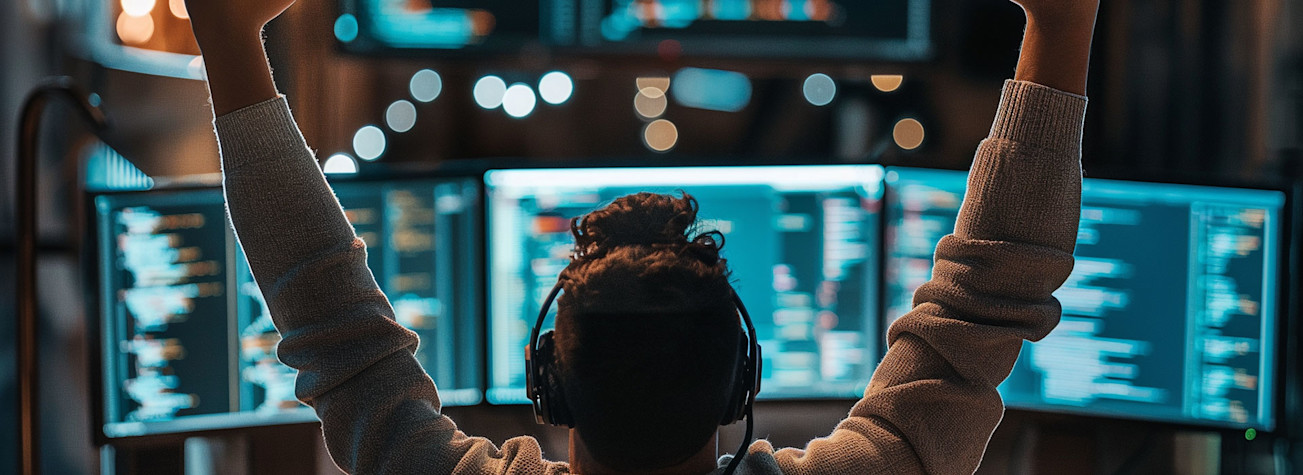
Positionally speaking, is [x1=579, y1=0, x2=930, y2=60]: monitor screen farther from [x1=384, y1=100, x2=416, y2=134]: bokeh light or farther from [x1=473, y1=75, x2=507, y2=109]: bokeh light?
[x1=384, y1=100, x2=416, y2=134]: bokeh light

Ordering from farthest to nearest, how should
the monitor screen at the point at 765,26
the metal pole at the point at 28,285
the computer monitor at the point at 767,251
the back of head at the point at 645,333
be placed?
the monitor screen at the point at 765,26, the computer monitor at the point at 767,251, the metal pole at the point at 28,285, the back of head at the point at 645,333

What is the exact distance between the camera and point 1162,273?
3.29ft

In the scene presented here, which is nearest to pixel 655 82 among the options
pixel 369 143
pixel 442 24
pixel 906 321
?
pixel 442 24

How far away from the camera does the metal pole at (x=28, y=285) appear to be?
906 millimetres

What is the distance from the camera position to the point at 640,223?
17.5 inches

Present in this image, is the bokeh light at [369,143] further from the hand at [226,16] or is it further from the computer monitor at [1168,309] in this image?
the hand at [226,16]

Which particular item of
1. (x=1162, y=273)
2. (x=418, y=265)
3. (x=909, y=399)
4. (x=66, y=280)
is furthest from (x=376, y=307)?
(x=66, y=280)

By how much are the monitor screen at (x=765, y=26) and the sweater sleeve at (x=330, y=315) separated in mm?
962

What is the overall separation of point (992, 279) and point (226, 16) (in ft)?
1.28

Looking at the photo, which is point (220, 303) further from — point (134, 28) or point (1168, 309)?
point (1168, 309)

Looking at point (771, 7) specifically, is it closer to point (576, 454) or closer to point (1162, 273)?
point (1162, 273)

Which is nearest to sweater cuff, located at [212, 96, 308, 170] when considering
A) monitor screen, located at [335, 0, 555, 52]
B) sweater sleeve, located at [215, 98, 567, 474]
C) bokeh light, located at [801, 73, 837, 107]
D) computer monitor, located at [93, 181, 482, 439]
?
sweater sleeve, located at [215, 98, 567, 474]

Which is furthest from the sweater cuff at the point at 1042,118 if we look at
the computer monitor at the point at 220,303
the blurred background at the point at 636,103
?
the computer monitor at the point at 220,303

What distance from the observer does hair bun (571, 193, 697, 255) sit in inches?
17.5
